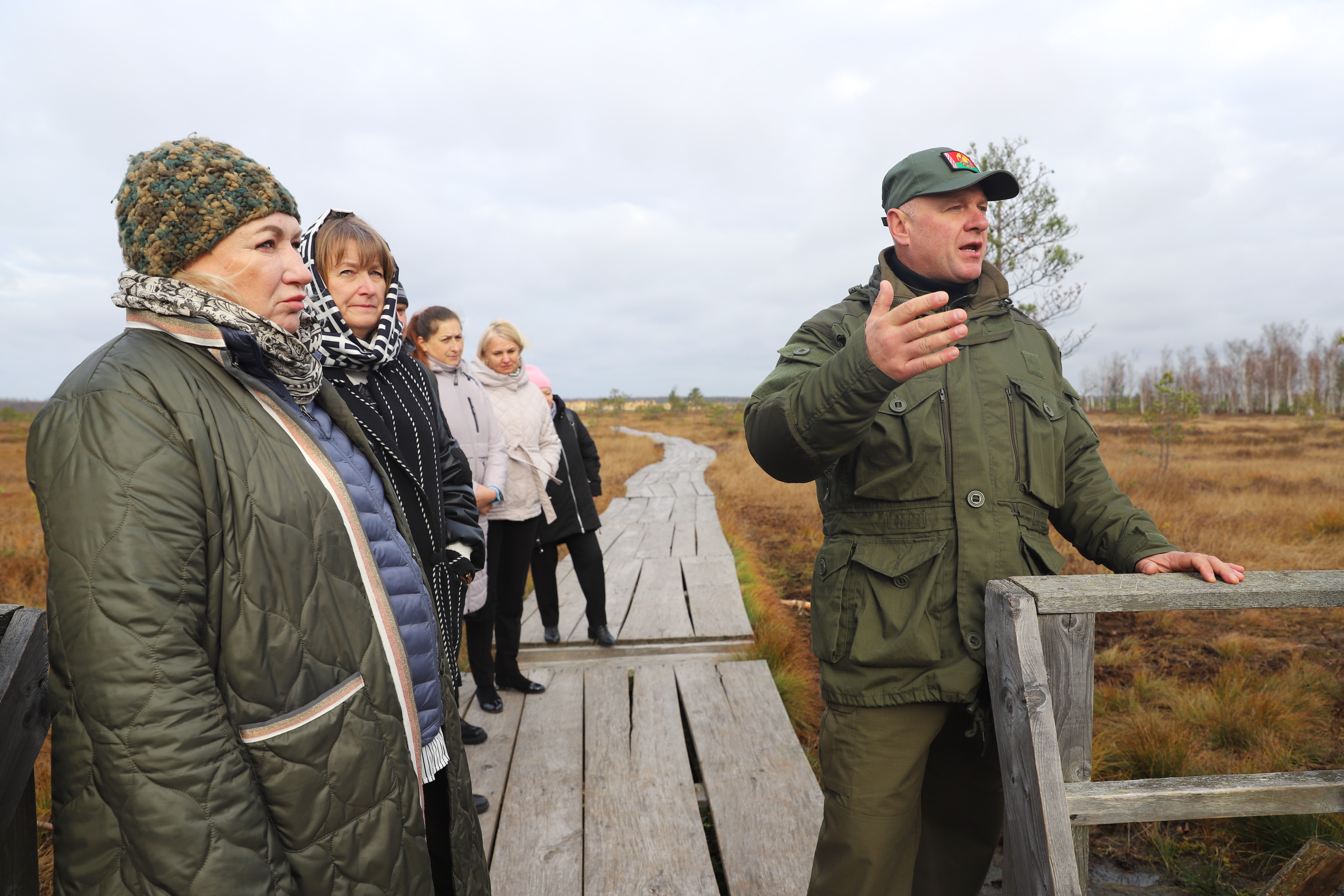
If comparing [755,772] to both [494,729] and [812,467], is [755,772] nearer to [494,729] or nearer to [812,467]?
[494,729]

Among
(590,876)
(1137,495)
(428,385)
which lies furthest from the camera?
(1137,495)

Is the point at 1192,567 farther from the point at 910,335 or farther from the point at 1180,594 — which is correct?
the point at 910,335

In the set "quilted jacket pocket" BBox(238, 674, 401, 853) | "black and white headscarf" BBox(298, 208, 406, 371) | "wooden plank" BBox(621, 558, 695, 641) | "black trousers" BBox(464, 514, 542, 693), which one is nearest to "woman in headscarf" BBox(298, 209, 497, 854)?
"black and white headscarf" BBox(298, 208, 406, 371)

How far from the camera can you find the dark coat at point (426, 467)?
6.83 feet

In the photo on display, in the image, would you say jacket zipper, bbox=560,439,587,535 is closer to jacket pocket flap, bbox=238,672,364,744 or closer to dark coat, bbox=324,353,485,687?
dark coat, bbox=324,353,485,687

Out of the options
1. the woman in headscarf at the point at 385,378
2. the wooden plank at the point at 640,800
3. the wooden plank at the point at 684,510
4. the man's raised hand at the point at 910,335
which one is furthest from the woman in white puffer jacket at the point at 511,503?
the wooden plank at the point at 684,510

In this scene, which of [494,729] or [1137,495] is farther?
[1137,495]

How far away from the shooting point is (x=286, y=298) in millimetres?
1398

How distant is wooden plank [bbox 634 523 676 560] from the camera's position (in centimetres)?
748

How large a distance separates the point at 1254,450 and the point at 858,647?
85.9 feet

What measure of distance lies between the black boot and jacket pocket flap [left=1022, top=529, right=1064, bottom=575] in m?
2.54

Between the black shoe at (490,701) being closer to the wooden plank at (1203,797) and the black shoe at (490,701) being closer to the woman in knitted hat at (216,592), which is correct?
the woman in knitted hat at (216,592)

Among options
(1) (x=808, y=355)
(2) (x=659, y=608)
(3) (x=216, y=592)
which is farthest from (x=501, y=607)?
(3) (x=216, y=592)

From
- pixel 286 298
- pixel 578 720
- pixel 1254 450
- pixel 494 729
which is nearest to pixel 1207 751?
pixel 578 720
